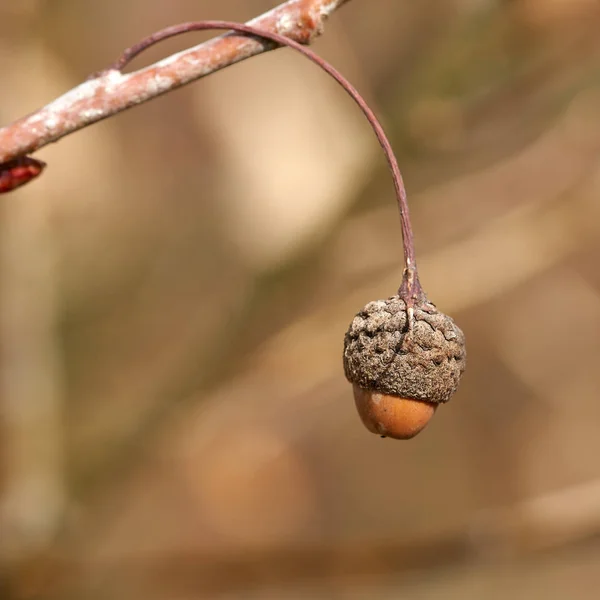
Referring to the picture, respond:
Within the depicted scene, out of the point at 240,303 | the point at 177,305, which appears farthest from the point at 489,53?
the point at 177,305

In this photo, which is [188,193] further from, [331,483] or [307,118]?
[331,483]

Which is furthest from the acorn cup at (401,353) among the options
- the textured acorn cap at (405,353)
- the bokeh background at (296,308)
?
the bokeh background at (296,308)

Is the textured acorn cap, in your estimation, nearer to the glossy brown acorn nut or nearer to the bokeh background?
the glossy brown acorn nut

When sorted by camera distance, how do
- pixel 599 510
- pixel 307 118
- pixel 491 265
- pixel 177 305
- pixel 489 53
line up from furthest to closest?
pixel 177 305 < pixel 307 118 < pixel 491 265 < pixel 599 510 < pixel 489 53

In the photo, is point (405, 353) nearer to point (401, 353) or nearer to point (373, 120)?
point (401, 353)

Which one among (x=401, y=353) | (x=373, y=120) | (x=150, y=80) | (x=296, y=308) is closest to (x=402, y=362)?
(x=401, y=353)

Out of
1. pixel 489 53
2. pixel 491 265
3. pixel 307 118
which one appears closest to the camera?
pixel 489 53

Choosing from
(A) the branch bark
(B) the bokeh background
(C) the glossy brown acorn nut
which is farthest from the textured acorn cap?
(B) the bokeh background
